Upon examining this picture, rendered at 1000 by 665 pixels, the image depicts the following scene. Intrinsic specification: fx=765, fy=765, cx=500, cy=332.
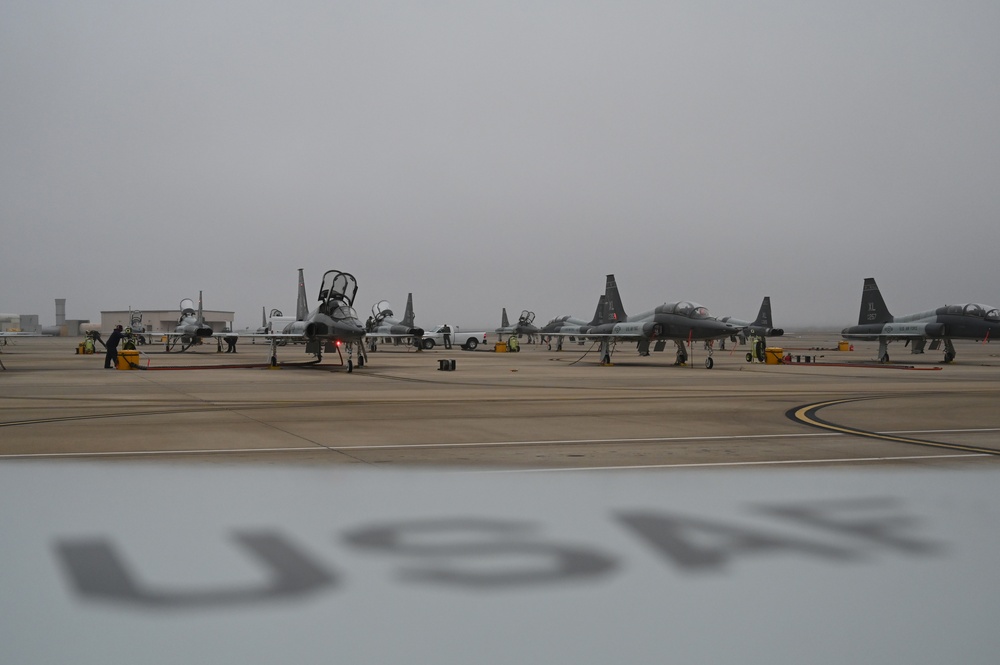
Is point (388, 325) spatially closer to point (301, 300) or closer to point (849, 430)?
point (301, 300)

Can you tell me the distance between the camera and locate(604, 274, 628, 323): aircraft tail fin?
1465 inches

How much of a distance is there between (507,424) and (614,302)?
26.8 meters

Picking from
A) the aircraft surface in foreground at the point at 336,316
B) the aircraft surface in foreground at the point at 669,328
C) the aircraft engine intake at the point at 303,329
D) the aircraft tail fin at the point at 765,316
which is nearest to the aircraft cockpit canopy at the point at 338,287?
the aircraft surface in foreground at the point at 336,316

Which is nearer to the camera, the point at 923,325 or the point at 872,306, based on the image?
the point at 923,325

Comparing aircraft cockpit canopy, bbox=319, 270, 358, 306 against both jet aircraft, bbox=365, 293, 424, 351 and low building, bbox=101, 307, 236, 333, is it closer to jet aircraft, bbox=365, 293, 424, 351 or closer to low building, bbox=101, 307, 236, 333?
jet aircraft, bbox=365, 293, 424, 351

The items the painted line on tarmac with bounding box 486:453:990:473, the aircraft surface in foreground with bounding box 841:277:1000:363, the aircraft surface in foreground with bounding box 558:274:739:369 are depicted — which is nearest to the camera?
the painted line on tarmac with bounding box 486:453:990:473

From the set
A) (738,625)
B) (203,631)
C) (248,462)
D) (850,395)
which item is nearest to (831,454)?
(738,625)

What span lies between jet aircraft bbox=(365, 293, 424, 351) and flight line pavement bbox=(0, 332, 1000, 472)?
119 ft

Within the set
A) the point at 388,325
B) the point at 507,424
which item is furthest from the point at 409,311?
the point at 507,424

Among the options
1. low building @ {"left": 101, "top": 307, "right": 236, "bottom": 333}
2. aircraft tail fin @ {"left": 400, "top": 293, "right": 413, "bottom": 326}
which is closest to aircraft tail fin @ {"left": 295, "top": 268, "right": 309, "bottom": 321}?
aircraft tail fin @ {"left": 400, "top": 293, "right": 413, "bottom": 326}

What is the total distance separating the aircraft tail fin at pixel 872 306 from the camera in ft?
129

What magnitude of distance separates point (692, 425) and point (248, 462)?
259 inches

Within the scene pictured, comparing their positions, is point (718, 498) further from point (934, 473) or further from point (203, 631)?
point (203, 631)

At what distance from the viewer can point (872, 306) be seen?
39812 millimetres
